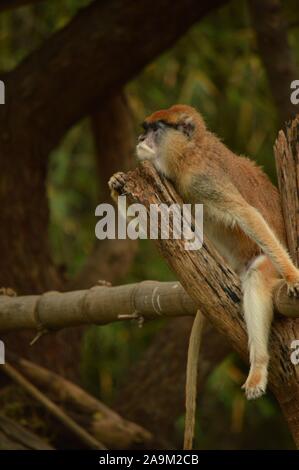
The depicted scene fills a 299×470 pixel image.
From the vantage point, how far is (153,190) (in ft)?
9.29

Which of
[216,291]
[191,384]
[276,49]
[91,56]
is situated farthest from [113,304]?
[276,49]

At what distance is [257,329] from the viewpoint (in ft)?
8.94

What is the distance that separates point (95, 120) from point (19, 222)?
0.84m

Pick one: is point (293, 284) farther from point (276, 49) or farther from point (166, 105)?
point (166, 105)

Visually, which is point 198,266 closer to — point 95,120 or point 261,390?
point 261,390

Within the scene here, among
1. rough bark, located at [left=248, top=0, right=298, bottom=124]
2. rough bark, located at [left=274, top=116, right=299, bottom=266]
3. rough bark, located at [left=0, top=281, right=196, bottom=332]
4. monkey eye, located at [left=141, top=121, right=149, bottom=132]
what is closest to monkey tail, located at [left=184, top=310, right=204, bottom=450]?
rough bark, located at [left=0, top=281, right=196, bottom=332]

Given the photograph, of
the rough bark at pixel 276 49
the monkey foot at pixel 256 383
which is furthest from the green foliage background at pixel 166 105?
the monkey foot at pixel 256 383

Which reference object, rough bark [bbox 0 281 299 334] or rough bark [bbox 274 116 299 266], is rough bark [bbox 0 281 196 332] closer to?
rough bark [bbox 0 281 299 334]

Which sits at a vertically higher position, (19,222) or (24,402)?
(19,222)

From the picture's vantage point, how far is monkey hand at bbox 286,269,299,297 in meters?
2.70

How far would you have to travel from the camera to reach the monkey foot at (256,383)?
275 cm

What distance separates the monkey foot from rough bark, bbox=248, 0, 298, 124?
220 centimetres
